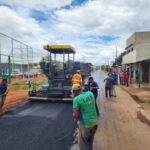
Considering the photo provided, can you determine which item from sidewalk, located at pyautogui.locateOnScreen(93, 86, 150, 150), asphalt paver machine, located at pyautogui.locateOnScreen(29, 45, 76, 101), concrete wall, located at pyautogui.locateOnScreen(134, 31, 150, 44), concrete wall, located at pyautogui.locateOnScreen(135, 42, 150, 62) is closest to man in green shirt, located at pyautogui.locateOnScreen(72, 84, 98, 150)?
sidewalk, located at pyautogui.locateOnScreen(93, 86, 150, 150)

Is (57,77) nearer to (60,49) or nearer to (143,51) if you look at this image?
(60,49)

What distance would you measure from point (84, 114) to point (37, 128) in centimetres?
414

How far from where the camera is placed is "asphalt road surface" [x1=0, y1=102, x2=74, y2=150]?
24.3ft

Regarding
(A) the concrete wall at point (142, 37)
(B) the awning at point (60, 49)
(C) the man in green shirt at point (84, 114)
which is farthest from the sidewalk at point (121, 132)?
(A) the concrete wall at point (142, 37)

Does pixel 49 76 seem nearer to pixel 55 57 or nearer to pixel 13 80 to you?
pixel 55 57

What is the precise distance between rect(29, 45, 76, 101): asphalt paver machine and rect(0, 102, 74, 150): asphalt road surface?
192 cm

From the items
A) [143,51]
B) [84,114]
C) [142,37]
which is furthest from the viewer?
[142,37]

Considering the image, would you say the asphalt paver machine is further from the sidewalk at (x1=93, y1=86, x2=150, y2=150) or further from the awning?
the sidewalk at (x1=93, y1=86, x2=150, y2=150)

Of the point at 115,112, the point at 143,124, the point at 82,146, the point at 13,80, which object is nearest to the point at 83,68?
the point at 13,80

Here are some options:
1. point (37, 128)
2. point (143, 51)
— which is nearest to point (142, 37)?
point (143, 51)

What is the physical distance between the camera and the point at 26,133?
8.52m

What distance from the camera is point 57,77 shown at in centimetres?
1683

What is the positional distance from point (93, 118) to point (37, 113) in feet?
22.8

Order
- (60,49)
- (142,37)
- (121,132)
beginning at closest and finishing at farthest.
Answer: (121,132) → (60,49) → (142,37)
